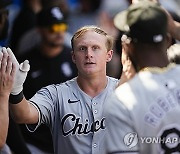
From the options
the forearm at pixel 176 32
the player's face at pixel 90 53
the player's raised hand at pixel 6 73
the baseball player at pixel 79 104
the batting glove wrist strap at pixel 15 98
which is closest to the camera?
the player's raised hand at pixel 6 73

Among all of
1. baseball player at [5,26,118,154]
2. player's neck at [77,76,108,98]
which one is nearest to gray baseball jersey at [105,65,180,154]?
baseball player at [5,26,118,154]

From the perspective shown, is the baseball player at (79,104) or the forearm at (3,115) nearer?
the forearm at (3,115)

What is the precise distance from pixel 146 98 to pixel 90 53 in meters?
1.26

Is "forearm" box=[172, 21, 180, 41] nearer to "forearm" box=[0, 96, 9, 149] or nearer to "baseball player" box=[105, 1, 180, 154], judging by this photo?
"baseball player" box=[105, 1, 180, 154]

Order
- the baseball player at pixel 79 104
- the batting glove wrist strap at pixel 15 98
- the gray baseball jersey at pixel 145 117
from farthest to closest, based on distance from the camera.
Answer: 1. the baseball player at pixel 79 104
2. the batting glove wrist strap at pixel 15 98
3. the gray baseball jersey at pixel 145 117

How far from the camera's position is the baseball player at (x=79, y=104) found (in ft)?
14.7

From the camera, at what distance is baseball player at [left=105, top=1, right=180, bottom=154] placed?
3396mm

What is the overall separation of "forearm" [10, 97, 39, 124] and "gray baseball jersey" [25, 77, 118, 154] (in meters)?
0.07

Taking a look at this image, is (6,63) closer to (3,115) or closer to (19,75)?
(19,75)

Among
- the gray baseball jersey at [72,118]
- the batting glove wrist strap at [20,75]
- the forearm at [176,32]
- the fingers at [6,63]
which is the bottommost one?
the gray baseball jersey at [72,118]

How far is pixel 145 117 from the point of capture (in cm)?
343

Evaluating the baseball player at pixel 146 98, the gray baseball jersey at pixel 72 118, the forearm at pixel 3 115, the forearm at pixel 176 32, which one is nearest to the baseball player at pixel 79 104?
the gray baseball jersey at pixel 72 118

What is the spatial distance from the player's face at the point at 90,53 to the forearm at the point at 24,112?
1.60 ft

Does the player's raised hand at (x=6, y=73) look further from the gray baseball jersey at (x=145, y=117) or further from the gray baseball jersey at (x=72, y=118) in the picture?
the gray baseball jersey at (x=145, y=117)
